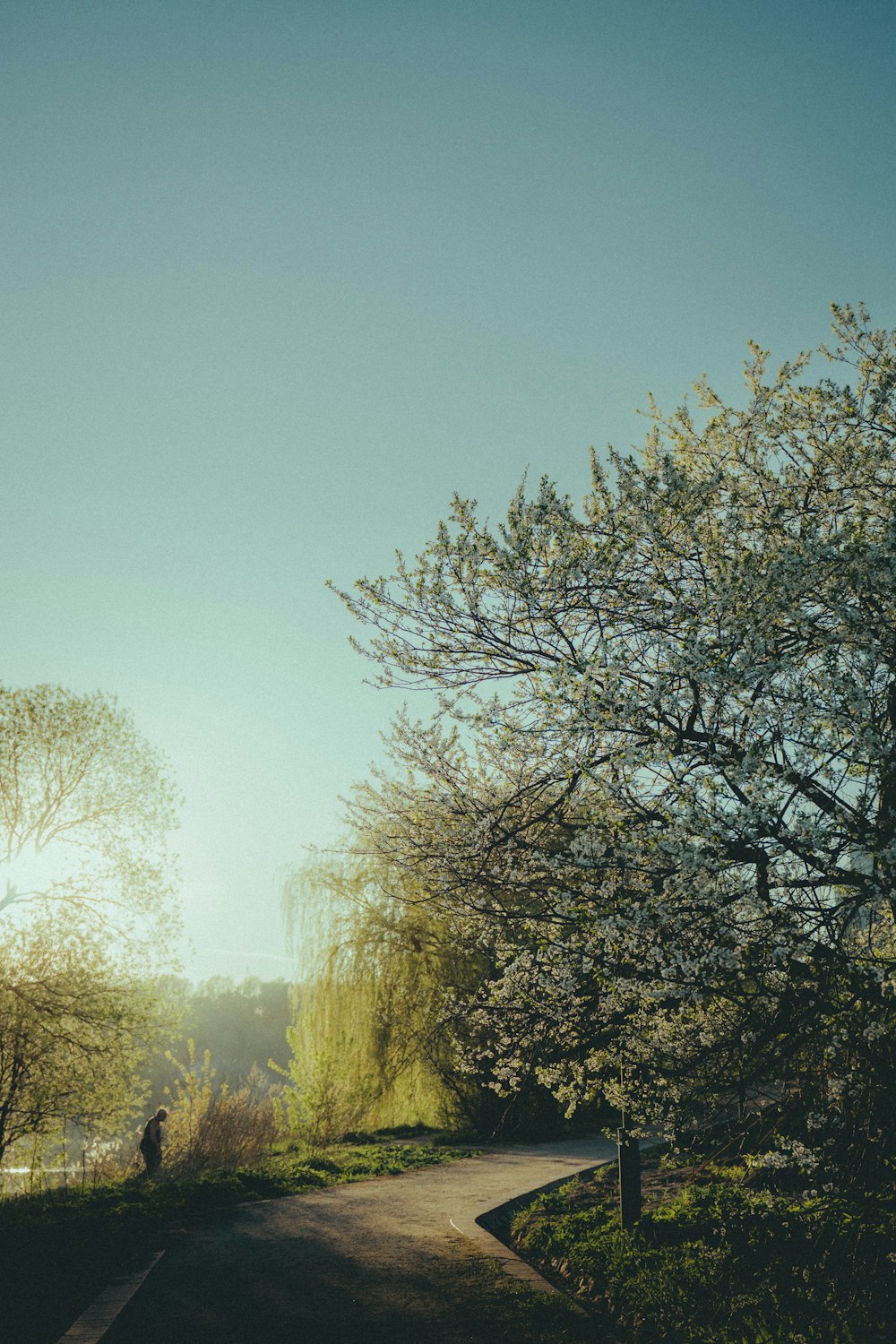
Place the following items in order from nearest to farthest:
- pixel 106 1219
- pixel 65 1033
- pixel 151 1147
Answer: pixel 106 1219
pixel 151 1147
pixel 65 1033

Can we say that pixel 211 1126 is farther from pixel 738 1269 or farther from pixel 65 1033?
pixel 738 1269

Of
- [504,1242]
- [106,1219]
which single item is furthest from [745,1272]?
[106,1219]

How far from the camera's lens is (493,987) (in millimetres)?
6594

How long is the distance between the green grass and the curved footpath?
30 cm

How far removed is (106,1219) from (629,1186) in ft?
18.5

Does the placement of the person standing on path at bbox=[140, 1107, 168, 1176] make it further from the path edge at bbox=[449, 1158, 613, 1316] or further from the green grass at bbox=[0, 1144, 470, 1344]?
the path edge at bbox=[449, 1158, 613, 1316]

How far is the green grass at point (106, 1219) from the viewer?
5859mm

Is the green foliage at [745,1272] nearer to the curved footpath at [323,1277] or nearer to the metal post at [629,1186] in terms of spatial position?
the metal post at [629,1186]

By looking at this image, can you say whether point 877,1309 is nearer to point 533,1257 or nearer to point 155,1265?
point 533,1257

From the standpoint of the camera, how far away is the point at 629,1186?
6.86 m

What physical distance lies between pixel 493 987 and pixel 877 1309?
3198 millimetres

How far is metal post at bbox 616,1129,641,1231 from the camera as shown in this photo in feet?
22.4

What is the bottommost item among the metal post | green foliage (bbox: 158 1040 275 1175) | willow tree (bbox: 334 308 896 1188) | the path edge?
green foliage (bbox: 158 1040 275 1175)

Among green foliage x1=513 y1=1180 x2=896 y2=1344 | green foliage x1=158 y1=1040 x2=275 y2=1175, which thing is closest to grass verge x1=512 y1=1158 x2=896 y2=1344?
green foliage x1=513 y1=1180 x2=896 y2=1344
